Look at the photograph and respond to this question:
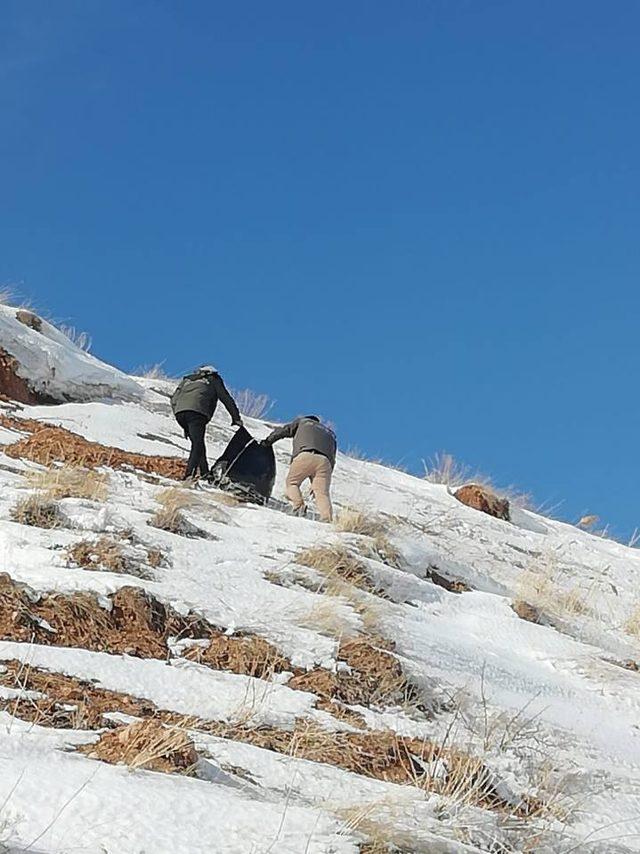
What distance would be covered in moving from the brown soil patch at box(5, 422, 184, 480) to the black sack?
447mm

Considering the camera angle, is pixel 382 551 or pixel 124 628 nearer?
pixel 124 628

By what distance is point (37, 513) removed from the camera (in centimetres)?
722

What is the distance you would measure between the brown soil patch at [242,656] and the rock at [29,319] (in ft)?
41.3

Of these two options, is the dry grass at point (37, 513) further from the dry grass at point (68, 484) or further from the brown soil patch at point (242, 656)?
the brown soil patch at point (242, 656)

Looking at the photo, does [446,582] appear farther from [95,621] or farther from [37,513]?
[95,621]

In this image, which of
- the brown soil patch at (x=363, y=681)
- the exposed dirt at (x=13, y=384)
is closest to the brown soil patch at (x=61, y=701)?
the brown soil patch at (x=363, y=681)

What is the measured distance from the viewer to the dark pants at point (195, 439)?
11375mm

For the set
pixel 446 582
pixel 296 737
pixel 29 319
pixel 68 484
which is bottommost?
pixel 296 737

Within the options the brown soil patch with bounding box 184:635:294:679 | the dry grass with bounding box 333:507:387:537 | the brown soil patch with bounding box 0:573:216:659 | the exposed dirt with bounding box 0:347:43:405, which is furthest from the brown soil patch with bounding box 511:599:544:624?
the exposed dirt with bounding box 0:347:43:405

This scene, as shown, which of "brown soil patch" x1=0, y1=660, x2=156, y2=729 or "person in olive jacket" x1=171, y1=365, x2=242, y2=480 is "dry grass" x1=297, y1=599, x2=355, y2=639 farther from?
"person in olive jacket" x1=171, y1=365, x2=242, y2=480

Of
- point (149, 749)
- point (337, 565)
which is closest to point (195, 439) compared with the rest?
point (337, 565)

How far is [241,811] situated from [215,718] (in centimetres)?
148

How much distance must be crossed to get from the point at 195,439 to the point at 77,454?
4.36 feet

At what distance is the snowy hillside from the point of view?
10.8 ft
